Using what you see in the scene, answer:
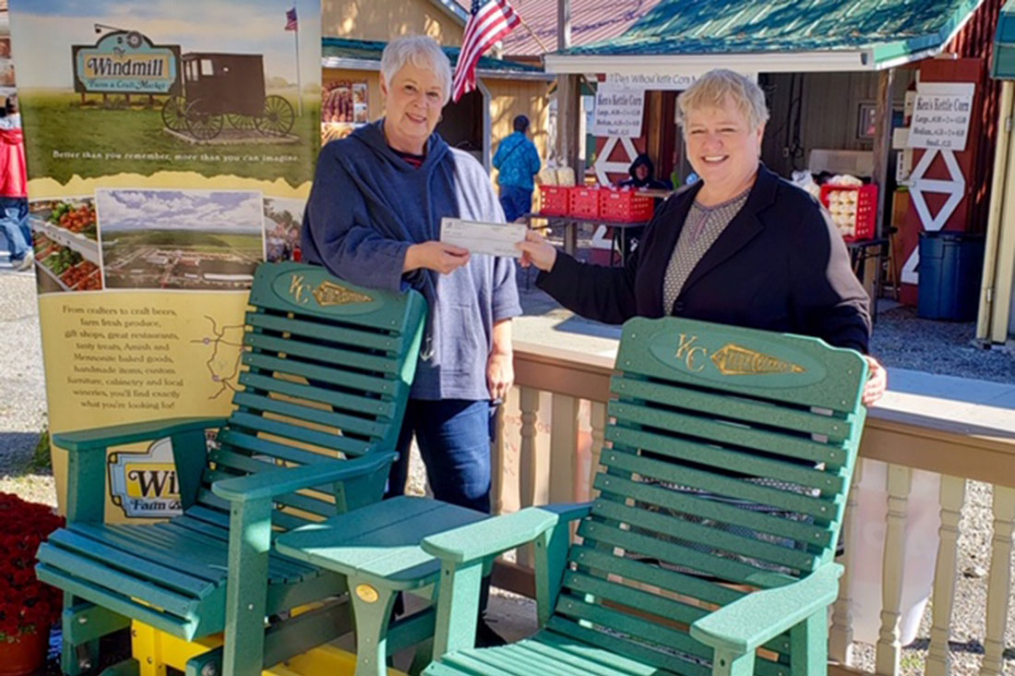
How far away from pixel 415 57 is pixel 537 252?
58 cm

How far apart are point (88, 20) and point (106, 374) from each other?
1.08 meters

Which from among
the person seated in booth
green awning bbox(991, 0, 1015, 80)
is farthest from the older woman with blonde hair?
the person seated in booth

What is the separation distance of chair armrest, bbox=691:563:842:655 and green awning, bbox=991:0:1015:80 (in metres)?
7.31

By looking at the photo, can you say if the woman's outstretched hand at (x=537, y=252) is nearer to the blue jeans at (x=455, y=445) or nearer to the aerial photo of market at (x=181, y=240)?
the blue jeans at (x=455, y=445)

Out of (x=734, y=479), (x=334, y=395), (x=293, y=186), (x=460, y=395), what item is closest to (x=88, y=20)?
(x=293, y=186)

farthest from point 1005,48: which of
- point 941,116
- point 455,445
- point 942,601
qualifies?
point 455,445

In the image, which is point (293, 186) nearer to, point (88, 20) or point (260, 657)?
point (88, 20)

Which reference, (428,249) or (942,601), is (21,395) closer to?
(428,249)

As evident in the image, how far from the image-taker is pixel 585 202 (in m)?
11.5

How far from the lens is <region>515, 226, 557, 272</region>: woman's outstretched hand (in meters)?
2.87

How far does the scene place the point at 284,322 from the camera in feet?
10.9

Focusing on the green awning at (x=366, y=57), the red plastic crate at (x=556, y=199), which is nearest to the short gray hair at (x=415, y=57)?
the red plastic crate at (x=556, y=199)

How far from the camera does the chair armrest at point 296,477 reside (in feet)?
8.48

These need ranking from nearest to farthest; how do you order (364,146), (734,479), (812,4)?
(734,479) < (364,146) < (812,4)
